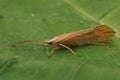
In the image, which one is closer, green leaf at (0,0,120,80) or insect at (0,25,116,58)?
green leaf at (0,0,120,80)

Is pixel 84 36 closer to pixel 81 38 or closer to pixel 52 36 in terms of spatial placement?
pixel 81 38

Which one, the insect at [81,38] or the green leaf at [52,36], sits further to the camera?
the insect at [81,38]

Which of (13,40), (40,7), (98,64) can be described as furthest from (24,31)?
(98,64)

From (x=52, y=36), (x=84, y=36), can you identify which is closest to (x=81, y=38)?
(x=84, y=36)

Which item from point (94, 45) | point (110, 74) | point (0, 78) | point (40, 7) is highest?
point (40, 7)

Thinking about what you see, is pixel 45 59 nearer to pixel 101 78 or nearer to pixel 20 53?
pixel 20 53

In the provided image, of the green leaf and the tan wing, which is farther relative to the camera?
the tan wing

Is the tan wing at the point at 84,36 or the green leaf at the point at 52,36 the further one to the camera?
the tan wing at the point at 84,36

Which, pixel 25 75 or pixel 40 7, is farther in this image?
pixel 40 7
